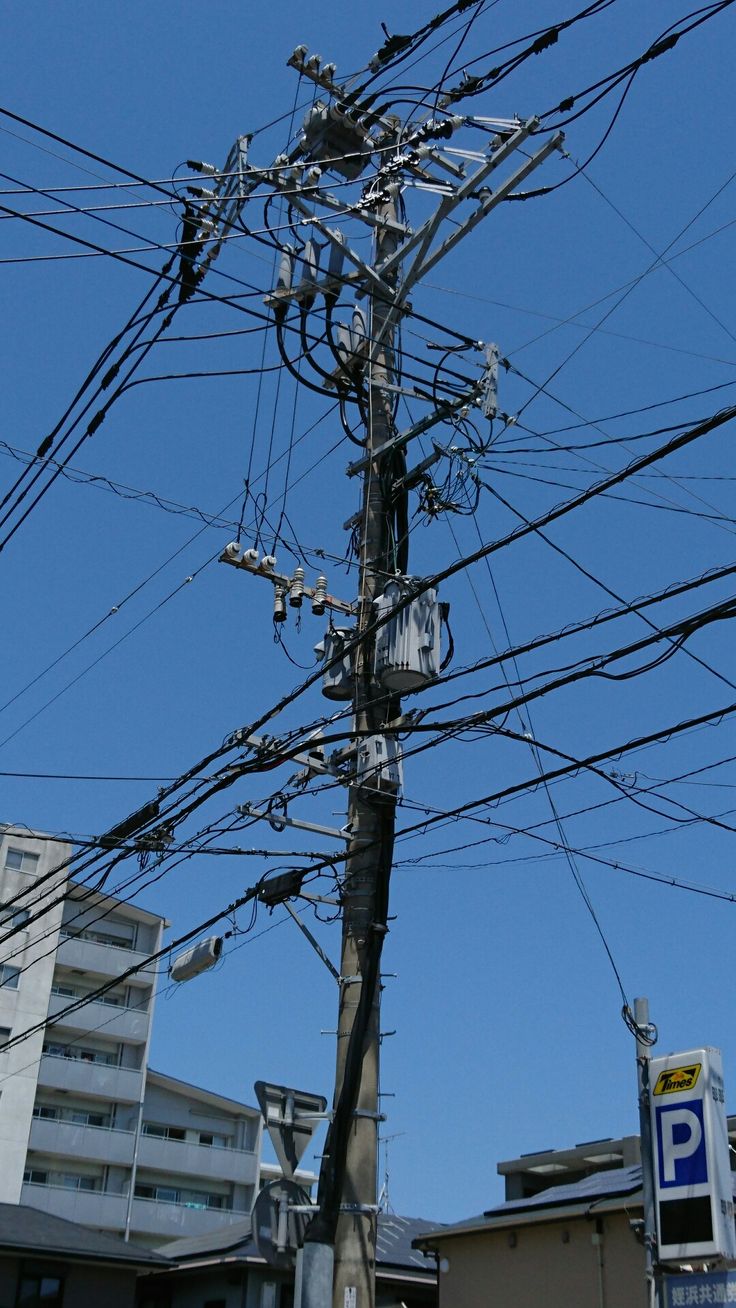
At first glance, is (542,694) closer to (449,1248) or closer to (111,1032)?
(449,1248)

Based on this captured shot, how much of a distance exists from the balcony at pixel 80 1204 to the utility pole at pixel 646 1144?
3981 centimetres

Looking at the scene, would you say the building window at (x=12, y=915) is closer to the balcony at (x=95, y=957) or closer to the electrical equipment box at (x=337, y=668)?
the balcony at (x=95, y=957)

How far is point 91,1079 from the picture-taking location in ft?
159

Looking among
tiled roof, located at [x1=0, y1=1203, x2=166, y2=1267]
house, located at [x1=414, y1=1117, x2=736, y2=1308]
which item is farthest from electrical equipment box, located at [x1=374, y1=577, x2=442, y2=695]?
tiled roof, located at [x1=0, y1=1203, x2=166, y2=1267]

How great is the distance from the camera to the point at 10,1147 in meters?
45.3

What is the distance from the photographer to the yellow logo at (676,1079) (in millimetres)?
9391

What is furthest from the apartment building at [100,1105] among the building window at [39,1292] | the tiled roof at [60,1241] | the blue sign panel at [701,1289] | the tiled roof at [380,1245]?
the blue sign panel at [701,1289]

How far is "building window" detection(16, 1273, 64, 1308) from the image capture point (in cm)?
2339

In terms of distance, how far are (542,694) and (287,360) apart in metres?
5.26

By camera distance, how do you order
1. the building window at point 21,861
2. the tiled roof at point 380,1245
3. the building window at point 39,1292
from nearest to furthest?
the tiled roof at point 380,1245 < the building window at point 39,1292 < the building window at point 21,861

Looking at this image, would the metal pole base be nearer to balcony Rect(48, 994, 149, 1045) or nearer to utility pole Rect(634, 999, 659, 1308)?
utility pole Rect(634, 999, 659, 1308)

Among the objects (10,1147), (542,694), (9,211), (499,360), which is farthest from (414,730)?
(10,1147)

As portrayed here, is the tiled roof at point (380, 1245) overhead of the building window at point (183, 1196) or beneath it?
beneath

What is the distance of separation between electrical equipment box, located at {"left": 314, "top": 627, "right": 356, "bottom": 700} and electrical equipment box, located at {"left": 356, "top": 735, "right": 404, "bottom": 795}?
950mm
